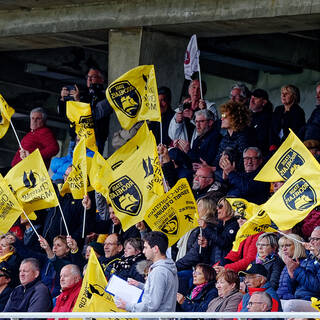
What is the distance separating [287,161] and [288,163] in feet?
0.08

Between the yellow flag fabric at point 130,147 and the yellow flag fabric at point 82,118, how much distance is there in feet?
3.07

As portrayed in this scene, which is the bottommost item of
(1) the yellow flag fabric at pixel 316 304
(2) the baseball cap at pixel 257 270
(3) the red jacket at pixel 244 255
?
(3) the red jacket at pixel 244 255

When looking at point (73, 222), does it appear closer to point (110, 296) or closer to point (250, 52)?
point (110, 296)

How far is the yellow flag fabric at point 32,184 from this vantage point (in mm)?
15047

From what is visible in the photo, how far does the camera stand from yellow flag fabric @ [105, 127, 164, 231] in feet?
46.1

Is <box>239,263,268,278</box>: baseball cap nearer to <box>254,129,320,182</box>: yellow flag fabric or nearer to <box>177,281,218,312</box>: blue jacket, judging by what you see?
<box>177,281,218,312</box>: blue jacket

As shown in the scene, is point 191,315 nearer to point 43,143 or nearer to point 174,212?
point 174,212

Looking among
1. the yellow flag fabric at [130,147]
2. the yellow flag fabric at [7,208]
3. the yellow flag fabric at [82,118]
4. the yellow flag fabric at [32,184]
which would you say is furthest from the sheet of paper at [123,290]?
the yellow flag fabric at [82,118]

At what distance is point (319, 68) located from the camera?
1817 centimetres

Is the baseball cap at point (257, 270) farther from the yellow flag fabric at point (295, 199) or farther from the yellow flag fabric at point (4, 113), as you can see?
the yellow flag fabric at point (4, 113)

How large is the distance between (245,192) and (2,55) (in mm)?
8314

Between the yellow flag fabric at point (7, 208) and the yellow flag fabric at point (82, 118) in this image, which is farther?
the yellow flag fabric at point (82, 118)

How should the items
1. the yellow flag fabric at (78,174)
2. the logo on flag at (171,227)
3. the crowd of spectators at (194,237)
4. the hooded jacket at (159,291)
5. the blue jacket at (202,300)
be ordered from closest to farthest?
the hooded jacket at (159,291) → the crowd of spectators at (194,237) → the blue jacket at (202,300) → the logo on flag at (171,227) → the yellow flag fabric at (78,174)

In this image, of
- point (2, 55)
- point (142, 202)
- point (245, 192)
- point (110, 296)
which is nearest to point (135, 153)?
point (142, 202)
